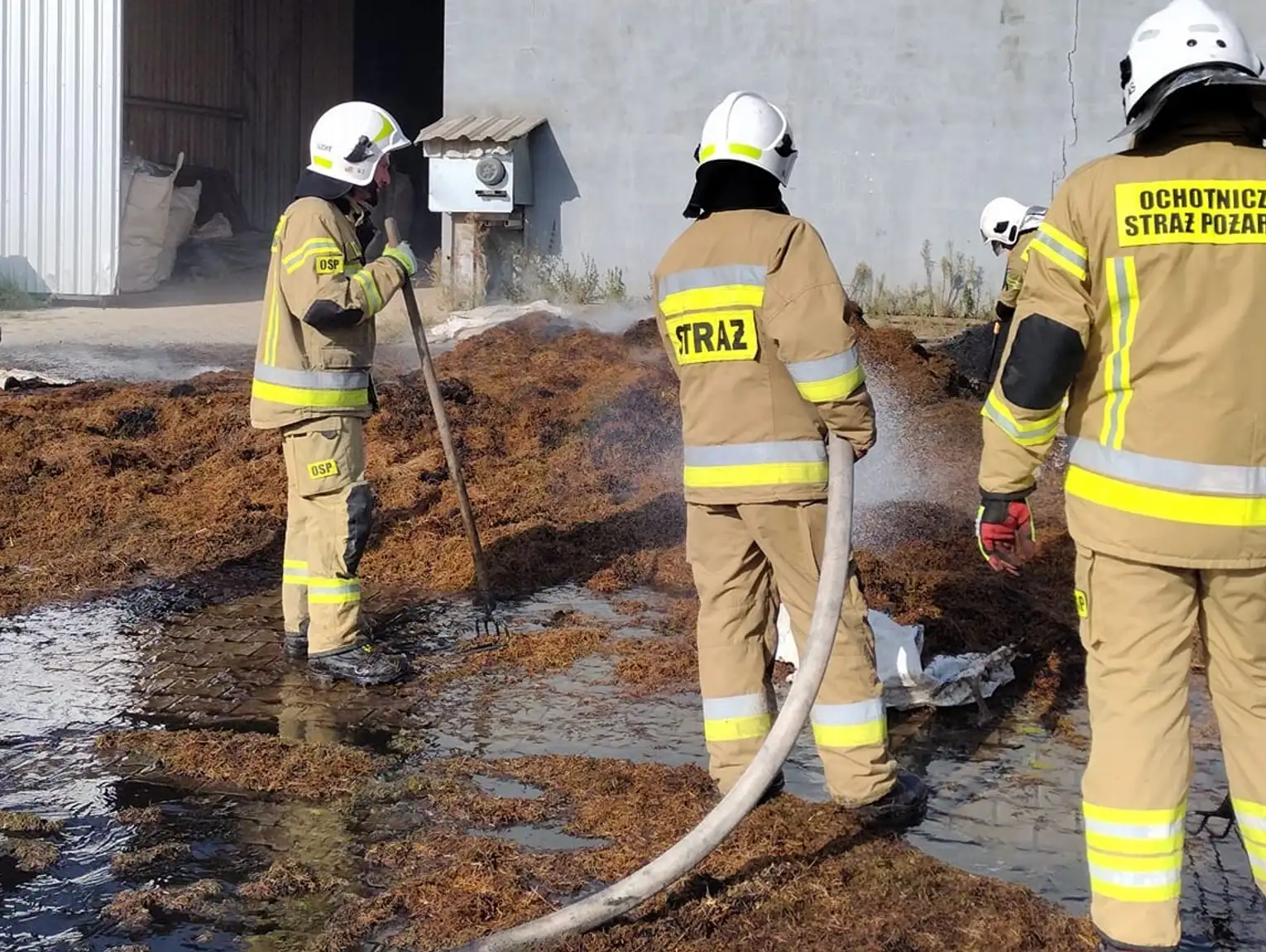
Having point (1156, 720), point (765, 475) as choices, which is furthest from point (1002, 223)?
point (1156, 720)

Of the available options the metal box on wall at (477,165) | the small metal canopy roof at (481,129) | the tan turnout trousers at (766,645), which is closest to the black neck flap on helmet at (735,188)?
the tan turnout trousers at (766,645)

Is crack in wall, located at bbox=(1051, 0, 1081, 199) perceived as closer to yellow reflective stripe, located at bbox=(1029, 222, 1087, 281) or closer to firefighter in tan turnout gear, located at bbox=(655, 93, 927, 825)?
firefighter in tan turnout gear, located at bbox=(655, 93, 927, 825)

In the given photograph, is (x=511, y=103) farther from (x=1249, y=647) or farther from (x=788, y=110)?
(x=1249, y=647)

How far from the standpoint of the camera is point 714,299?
4.13 m

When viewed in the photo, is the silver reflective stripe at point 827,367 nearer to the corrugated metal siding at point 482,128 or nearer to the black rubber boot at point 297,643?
the black rubber boot at point 297,643

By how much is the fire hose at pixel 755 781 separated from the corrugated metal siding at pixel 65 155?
14706 mm

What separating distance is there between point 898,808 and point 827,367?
1346 mm

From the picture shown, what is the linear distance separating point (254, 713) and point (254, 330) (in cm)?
1129

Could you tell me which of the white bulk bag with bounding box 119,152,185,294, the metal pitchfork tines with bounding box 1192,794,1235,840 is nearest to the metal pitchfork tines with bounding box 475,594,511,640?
the metal pitchfork tines with bounding box 1192,794,1235,840

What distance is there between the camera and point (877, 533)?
7730mm

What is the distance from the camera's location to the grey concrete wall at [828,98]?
48.2 ft

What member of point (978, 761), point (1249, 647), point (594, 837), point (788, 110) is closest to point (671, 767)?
point (594, 837)

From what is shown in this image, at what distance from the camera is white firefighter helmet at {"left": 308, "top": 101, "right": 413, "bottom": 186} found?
5.76m

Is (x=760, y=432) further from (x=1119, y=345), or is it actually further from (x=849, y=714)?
(x=1119, y=345)
